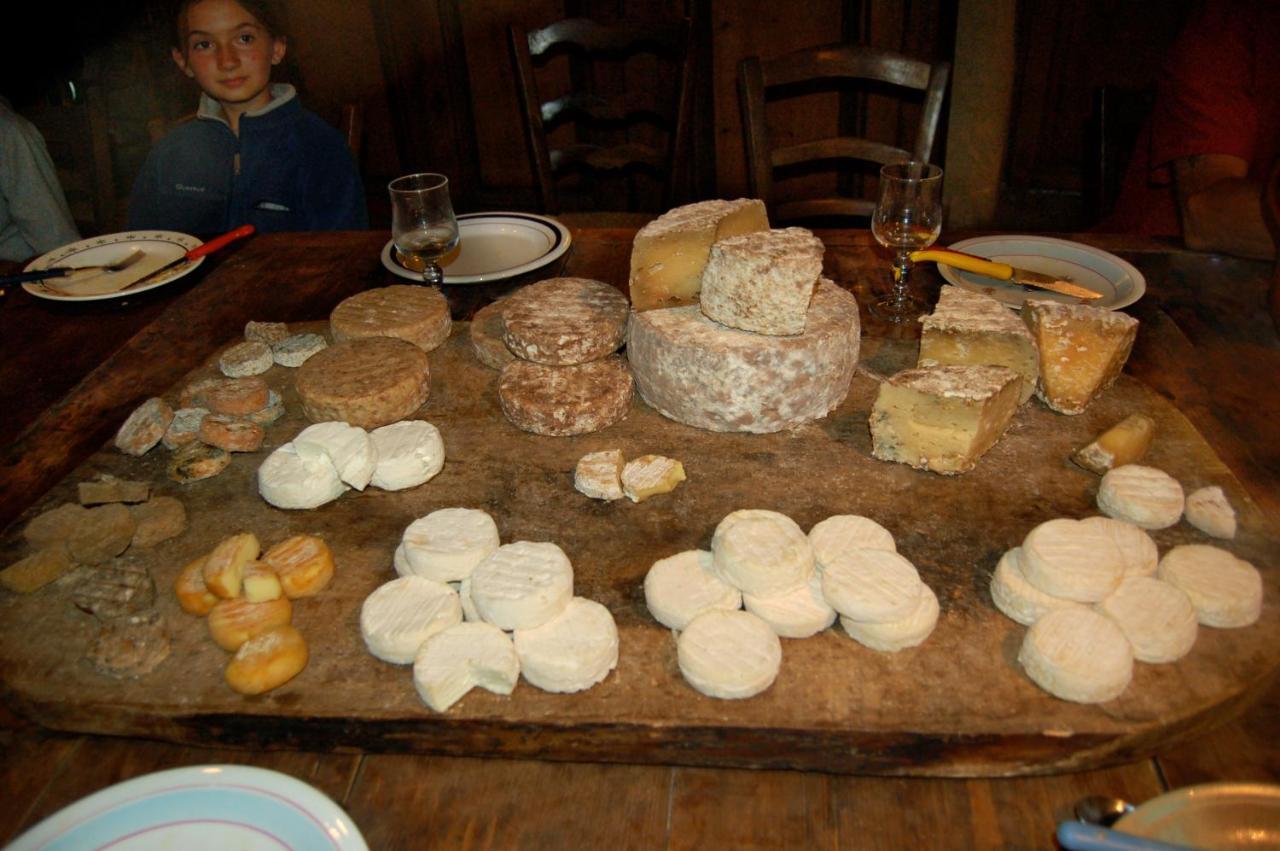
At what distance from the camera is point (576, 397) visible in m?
1.83

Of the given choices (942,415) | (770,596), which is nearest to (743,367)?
(942,415)

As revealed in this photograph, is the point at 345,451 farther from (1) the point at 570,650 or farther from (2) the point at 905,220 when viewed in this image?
(2) the point at 905,220

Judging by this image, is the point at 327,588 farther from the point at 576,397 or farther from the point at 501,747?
the point at 576,397

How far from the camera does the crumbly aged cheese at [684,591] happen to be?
1332 mm

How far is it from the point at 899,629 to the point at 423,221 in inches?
66.3

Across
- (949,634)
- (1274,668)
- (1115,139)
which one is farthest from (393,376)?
(1115,139)

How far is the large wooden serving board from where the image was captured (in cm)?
117

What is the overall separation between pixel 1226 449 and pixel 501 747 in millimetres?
1597

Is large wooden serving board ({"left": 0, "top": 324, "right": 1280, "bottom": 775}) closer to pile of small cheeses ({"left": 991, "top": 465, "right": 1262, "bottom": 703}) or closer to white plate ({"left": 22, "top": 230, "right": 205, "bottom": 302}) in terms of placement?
pile of small cheeses ({"left": 991, "top": 465, "right": 1262, "bottom": 703})

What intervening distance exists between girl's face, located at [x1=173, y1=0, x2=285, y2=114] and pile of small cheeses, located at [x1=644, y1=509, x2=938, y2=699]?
2.69 metres

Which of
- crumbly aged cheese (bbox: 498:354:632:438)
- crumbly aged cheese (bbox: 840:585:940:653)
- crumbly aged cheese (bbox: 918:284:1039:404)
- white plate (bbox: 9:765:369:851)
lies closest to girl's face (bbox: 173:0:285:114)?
crumbly aged cheese (bbox: 498:354:632:438)

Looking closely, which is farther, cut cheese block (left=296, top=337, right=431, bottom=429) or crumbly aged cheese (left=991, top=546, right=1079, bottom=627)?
cut cheese block (left=296, top=337, right=431, bottom=429)

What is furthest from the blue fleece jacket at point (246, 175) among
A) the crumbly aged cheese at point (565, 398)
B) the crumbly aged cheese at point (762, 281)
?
the crumbly aged cheese at point (762, 281)

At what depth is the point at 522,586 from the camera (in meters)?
1.32
